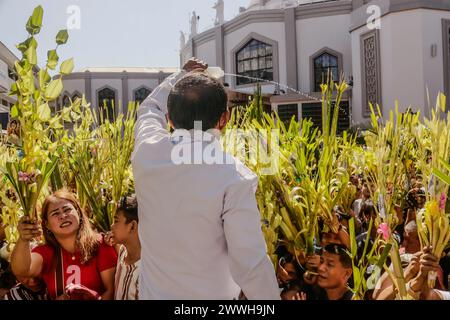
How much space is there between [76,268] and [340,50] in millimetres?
19664

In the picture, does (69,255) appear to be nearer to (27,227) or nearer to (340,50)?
(27,227)

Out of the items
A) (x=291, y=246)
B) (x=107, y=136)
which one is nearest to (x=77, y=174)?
(x=107, y=136)

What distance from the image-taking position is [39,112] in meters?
1.87

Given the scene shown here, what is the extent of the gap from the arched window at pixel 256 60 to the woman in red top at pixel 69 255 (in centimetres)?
1986

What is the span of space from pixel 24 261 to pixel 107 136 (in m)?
1.62

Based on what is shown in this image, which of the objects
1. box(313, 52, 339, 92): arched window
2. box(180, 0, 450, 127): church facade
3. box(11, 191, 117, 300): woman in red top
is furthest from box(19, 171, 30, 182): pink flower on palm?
box(313, 52, 339, 92): arched window

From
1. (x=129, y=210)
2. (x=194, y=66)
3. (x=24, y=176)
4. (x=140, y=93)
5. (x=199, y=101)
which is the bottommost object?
(x=129, y=210)

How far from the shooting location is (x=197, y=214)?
4.55 feet

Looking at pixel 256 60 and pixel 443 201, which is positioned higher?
pixel 256 60

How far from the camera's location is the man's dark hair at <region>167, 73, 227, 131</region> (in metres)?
1.47

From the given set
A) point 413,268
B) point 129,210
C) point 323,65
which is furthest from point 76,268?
point 323,65

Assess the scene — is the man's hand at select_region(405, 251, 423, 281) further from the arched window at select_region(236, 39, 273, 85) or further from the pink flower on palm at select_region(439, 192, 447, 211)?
the arched window at select_region(236, 39, 273, 85)

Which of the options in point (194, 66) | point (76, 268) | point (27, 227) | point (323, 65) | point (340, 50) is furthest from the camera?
point (323, 65)
